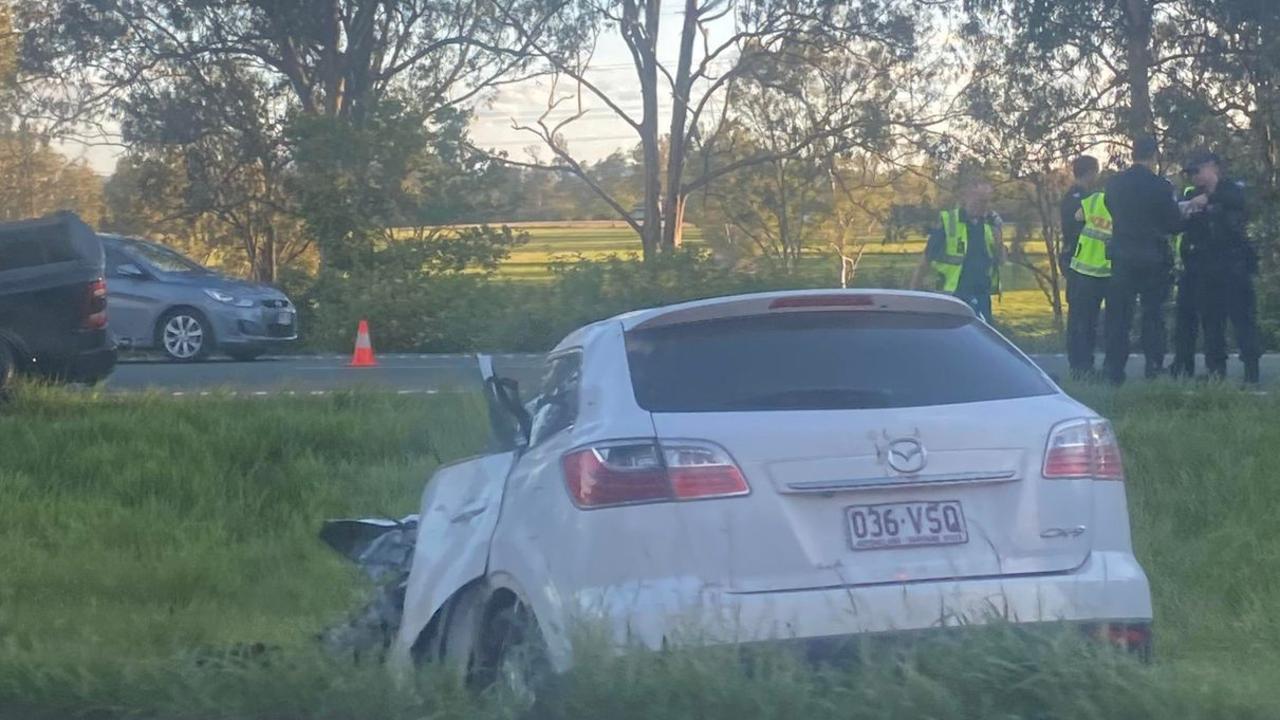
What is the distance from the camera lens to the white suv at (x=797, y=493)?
4.65 meters

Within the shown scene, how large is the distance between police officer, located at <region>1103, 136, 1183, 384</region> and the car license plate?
8.34 m

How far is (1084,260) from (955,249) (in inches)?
76.6

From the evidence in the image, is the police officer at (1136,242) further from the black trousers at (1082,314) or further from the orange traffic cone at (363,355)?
the orange traffic cone at (363,355)

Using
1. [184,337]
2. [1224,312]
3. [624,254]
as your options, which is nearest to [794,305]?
[1224,312]

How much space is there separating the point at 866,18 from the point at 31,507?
90.0 feet

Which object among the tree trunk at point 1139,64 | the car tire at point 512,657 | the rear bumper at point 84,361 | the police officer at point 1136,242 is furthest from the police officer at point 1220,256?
the tree trunk at point 1139,64

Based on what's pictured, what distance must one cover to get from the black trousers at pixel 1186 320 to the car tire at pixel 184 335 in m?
12.1

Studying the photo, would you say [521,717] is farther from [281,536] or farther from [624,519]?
[281,536]

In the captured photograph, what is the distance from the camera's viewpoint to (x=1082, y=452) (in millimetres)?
5004

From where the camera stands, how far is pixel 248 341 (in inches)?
856

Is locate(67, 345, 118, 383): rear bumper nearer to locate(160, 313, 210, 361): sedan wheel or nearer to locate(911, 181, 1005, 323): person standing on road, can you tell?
locate(160, 313, 210, 361): sedan wheel

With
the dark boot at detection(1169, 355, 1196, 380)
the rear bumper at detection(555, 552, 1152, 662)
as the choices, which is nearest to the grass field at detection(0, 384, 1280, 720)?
the rear bumper at detection(555, 552, 1152, 662)

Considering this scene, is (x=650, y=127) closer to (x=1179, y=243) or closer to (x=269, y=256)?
(x=269, y=256)

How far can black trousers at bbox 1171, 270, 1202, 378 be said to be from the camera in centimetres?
1355
